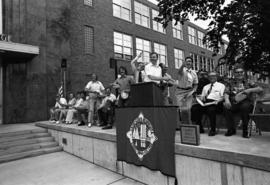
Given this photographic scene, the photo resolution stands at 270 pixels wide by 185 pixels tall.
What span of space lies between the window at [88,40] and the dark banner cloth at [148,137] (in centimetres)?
959

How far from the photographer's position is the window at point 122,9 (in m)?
15.3

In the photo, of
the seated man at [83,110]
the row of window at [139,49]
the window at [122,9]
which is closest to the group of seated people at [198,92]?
the seated man at [83,110]

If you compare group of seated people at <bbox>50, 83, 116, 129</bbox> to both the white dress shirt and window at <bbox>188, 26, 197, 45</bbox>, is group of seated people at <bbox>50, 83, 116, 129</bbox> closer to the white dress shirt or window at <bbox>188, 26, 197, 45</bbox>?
the white dress shirt

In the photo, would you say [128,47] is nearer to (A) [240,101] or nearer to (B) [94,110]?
(B) [94,110]

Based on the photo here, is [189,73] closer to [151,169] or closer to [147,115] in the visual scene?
[147,115]

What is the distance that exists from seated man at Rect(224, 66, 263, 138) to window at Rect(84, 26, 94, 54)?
10564 mm

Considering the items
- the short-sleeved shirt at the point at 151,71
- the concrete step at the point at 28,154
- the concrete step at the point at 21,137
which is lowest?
the concrete step at the point at 28,154

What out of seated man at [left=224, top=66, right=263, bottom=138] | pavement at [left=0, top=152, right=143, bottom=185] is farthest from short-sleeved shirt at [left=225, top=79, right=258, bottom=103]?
pavement at [left=0, top=152, right=143, bottom=185]

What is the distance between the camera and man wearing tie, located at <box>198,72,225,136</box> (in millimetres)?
4008

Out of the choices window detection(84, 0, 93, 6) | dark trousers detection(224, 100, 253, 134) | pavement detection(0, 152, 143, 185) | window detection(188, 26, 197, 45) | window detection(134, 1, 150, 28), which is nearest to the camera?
dark trousers detection(224, 100, 253, 134)

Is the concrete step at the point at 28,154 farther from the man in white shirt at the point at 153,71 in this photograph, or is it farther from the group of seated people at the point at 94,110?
the man in white shirt at the point at 153,71

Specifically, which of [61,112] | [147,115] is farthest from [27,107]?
[147,115]

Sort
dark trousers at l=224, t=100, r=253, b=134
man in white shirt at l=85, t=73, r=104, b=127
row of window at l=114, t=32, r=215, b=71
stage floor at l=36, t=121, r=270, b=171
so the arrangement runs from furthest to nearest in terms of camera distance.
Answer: row of window at l=114, t=32, r=215, b=71 → man in white shirt at l=85, t=73, r=104, b=127 → dark trousers at l=224, t=100, r=253, b=134 → stage floor at l=36, t=121, r=270, b=171

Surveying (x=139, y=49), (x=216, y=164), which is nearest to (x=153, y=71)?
(x=216, y=164)
